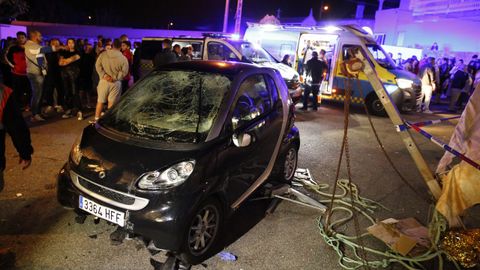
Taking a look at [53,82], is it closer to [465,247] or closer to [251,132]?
[251,132]

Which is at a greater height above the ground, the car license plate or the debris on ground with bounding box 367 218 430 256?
the car license plate

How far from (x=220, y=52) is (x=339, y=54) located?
159 inches

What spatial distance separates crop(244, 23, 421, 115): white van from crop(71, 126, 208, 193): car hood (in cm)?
877

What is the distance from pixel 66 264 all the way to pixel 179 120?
1.65 metres

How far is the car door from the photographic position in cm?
359

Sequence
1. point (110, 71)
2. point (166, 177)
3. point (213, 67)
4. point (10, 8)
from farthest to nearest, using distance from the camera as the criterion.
Result: point (10, 8) < point (110, 71) < point (213, 67) < point (166, 177)

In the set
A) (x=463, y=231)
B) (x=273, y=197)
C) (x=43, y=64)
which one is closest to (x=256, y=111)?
(x=273, y=197)

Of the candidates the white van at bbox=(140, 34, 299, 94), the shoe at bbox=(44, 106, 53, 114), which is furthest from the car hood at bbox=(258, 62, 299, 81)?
the shoe at bbox=(44, 106, 53, 114)

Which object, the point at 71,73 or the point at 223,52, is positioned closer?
the point at 71,73

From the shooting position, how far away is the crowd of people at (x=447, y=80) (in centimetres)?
1265

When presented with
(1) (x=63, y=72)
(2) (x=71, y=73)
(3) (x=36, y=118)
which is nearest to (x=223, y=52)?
(2) (x=71, y=73)

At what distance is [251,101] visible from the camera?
13.5 feet

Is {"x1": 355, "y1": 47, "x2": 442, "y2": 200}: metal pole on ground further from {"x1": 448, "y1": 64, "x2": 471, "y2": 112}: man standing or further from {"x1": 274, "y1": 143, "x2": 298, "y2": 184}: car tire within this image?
{"x1": 448, "y1": 64, "x2": 471, "y2": 112}: man standing

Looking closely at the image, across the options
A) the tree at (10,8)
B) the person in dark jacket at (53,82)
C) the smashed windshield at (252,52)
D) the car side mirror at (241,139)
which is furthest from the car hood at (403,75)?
the tree at (10,8)
